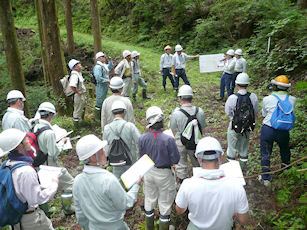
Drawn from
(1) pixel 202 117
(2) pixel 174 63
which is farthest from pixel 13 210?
(2) pixel 174 63

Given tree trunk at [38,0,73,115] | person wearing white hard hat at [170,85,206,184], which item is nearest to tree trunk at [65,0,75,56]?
tree trunk at [38,0,73,115]

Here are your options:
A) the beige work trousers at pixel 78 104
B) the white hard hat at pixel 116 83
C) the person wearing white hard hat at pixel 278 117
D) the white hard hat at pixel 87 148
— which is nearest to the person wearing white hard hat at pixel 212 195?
the white hard hat at pixel 87 148

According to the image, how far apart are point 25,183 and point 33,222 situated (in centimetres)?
67

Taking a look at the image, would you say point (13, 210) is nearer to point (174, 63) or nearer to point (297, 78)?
point (174, 63)

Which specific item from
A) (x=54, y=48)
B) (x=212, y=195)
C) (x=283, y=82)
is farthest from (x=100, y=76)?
(x=212, y=195)

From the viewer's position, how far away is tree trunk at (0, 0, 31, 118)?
6215mm

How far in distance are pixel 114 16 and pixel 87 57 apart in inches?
416

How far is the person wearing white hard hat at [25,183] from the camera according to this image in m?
2.78

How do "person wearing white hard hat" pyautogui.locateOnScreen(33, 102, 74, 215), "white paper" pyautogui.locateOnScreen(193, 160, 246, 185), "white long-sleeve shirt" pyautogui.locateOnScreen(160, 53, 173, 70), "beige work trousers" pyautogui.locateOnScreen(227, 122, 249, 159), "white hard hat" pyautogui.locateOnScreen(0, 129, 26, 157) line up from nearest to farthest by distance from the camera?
"white paper" pyautogui.locateOnScreen(193, 160, 246, 185)
"white hard hat" pyautogui.locateOnScreen(0, 129, 26, 157)
"person wearing white hard hat" pyautogui.locateOnScreen(33, 102, 74, 215)
"beige work trousers" pyautogui.locateOnScreen(227, 122, 249, 159)
"white long-sleeve shirt" pyautogui.locateOnScreen(160, 53, 173, 70)

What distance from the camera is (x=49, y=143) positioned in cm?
415

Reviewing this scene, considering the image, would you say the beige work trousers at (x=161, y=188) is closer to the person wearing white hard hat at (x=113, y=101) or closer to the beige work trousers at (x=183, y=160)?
the beige work trousers at (x=183, y=160)

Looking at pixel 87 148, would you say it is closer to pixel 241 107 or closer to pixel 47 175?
pixel 47 175

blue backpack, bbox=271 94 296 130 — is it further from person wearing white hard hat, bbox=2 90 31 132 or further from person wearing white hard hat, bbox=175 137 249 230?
person wearing white hard hat, bbox=2 90 31 132

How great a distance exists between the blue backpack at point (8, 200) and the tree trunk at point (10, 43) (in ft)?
15.5
